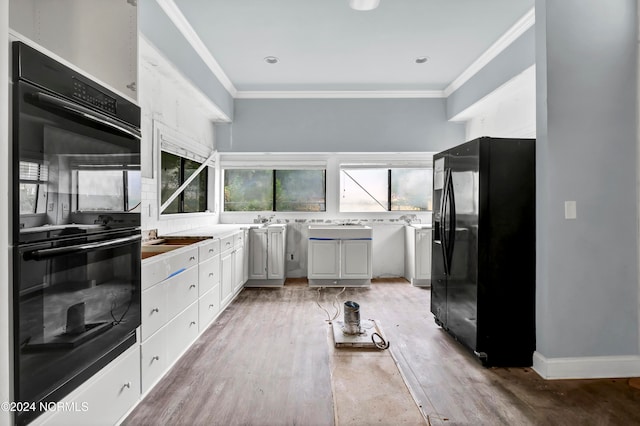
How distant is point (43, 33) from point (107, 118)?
0.70 m

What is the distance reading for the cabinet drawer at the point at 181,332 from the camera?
2.31 m

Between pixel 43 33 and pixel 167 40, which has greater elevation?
pixel 167 40

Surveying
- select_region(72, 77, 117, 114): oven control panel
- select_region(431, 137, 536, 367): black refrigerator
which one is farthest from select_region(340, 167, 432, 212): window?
select_region(72, 77, 117, 114): oven control panel

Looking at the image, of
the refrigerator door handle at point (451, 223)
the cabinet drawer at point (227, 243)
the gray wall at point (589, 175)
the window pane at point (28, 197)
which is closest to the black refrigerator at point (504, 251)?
the gray wall at point (589, 175)

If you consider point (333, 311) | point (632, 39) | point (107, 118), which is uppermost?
point (632, 39)

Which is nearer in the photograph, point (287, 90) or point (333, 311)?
point (333, 311)

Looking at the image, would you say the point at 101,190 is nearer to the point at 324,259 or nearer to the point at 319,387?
the point at 319,387

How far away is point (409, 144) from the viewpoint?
16.6 ft

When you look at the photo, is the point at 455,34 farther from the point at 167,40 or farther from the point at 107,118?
the point at 107,118

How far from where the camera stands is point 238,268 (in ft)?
13.6

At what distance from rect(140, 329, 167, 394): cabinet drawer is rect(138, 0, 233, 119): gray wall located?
217 cm

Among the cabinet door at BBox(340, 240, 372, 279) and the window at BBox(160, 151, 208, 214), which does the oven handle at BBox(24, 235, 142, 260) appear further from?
the cabinet door at BBox(340, 240, 372, 279)

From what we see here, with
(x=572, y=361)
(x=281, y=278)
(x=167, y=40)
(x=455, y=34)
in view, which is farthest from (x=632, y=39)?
(x=281, y=278)

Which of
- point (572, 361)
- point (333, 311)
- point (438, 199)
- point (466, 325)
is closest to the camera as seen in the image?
point (572, 361)
